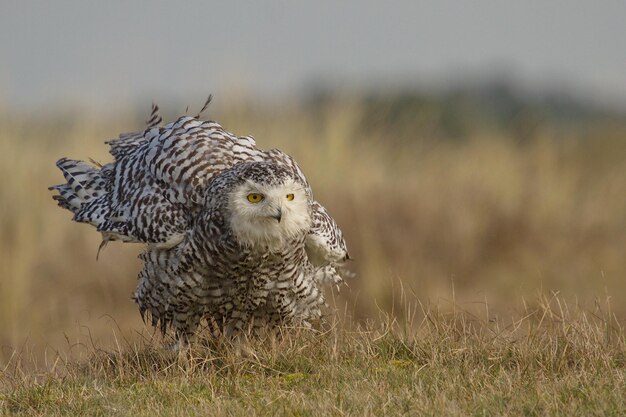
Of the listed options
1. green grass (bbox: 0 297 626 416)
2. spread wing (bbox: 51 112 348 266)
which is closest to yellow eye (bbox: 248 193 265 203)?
spread wing (bbox: 51 112 348 266)

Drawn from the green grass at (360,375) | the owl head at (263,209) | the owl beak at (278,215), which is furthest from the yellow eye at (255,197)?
the green grass at (360,375)

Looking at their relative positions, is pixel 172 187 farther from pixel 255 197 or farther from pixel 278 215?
pixel 278 215

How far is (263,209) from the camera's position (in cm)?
516

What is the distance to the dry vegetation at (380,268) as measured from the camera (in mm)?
4730

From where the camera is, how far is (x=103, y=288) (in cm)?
1103

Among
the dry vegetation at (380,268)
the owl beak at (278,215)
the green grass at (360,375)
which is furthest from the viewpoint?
the owl beak at (278,215)

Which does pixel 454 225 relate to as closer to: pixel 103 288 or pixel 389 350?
pixel 103 288

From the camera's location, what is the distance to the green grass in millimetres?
4117

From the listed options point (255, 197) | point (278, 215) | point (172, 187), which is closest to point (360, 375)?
point (278, 215)

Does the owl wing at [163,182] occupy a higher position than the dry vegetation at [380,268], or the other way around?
the owl wing at [163,182]

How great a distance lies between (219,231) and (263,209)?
305mm

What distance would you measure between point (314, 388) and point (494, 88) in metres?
26.8

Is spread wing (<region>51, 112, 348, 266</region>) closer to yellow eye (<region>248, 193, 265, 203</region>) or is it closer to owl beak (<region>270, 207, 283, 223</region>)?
yellow eye (<region>248, 193, 265, 203</region>)

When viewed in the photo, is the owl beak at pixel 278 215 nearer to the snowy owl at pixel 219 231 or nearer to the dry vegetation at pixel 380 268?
the snowy owl at pixel 219 231
